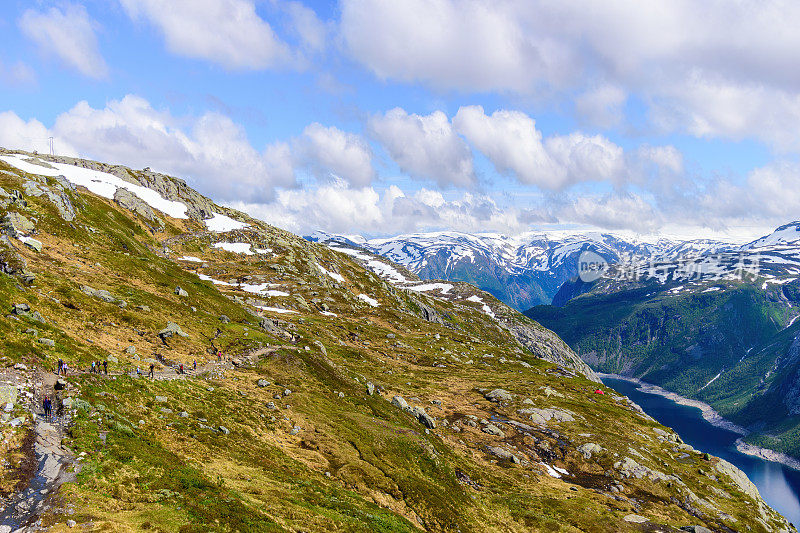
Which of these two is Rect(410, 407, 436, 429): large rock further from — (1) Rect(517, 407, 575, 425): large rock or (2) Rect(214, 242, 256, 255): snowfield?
(2) Rect(214, 242, 256, 255): snowfield

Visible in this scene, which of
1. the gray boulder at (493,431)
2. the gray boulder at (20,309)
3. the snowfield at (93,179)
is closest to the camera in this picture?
the gray boulder at (20,309)

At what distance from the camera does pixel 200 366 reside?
53.3 metres

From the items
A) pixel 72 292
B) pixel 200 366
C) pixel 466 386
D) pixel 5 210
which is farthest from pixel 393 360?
pixel 5 210

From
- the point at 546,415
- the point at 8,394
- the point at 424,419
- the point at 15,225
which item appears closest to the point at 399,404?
the point at 424,419

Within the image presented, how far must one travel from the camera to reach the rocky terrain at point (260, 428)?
89.1 ft

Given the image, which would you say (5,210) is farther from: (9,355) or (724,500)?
(724,500)

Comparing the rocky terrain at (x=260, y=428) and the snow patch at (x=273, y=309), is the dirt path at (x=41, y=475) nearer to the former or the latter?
the rocky terrain at (x=260, y=428)

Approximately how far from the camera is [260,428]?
43.4 meters

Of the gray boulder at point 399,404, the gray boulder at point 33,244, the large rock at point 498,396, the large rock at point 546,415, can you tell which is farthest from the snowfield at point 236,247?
the large rock at point 546,415

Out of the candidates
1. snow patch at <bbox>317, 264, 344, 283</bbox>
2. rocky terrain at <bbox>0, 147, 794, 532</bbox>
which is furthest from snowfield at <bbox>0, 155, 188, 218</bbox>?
rocky terrain at <bbox>0, 147, 794, 532</bbox>

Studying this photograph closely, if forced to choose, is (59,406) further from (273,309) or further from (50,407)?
(273,309)

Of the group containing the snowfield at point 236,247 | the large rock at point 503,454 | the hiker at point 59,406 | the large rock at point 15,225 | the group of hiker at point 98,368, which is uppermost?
the snowfield at point 236,247

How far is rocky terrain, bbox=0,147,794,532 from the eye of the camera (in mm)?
27156

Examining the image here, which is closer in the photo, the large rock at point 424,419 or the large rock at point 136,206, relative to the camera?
the large rock at point 424,419
